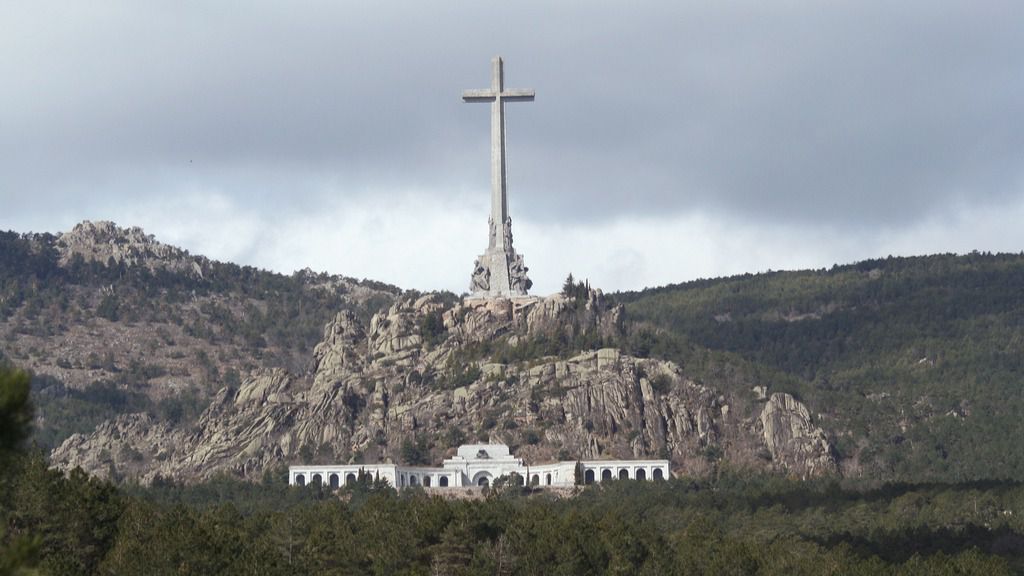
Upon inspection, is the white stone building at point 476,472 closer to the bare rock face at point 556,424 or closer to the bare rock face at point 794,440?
the bare rock face at point 556,424

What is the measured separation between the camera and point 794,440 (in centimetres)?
19538

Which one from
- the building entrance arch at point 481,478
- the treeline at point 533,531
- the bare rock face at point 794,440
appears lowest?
the treeline at point 533,531

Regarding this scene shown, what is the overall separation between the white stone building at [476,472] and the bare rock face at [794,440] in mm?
12914

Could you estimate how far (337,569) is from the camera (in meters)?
112

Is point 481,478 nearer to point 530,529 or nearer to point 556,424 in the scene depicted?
point 556,424

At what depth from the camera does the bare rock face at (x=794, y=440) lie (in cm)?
19262

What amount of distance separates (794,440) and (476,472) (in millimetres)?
27781

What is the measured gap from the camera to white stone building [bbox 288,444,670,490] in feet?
605

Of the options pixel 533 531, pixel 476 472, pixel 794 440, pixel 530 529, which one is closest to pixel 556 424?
pixel 476 472

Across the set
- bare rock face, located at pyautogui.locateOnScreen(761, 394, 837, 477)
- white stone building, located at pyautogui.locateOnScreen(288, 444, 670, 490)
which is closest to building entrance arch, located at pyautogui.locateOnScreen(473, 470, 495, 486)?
white stone building, located at pyautogui.locateOnScreen(288, 444, 670, 490)

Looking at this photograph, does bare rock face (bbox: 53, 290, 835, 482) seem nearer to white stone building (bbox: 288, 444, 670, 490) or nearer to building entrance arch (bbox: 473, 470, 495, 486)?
white stone building (bbox: 288, 444, 670, 490)

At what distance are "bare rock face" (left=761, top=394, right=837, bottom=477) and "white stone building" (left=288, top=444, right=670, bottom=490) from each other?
12914 mm

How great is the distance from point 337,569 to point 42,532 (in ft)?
69.4

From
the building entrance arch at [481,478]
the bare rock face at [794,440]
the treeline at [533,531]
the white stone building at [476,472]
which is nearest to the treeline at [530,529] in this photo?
the treeline at [533,531]
